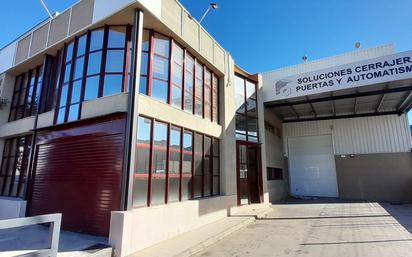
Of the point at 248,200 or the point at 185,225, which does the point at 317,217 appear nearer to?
the point at 248,200

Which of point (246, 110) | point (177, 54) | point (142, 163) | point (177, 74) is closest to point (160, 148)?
point (142, 163)

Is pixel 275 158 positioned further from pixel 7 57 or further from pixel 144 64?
pixel 7 57

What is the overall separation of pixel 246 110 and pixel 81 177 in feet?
28.2

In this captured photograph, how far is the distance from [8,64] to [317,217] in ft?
49.0

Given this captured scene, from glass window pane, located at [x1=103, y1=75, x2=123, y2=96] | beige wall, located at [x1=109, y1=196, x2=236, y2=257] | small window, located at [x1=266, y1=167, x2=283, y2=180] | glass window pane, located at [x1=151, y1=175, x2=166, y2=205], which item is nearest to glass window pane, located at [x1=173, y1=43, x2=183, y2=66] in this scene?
glass window pane, located at [x1=103, y1=75, x2=123, y2=96]

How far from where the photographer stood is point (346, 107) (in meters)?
16.9

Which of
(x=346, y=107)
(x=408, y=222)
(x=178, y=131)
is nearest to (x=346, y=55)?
(x=346, y=107)

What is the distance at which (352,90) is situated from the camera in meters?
13.7

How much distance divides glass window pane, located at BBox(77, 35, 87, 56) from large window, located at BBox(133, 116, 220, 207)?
3460 millimetres

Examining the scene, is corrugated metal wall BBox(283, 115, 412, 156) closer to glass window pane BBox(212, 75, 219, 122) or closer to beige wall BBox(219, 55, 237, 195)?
beige wall BBox(219, 55, 237, 195)

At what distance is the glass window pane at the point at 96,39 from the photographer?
7766 mm

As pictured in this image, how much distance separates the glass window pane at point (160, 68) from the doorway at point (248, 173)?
17.2ft

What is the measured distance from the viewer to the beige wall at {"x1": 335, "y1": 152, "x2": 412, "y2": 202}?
624 inches

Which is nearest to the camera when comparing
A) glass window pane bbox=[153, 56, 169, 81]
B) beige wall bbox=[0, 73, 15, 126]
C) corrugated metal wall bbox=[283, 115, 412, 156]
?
glass window pane bbox=[153, 56, 169, 81]
